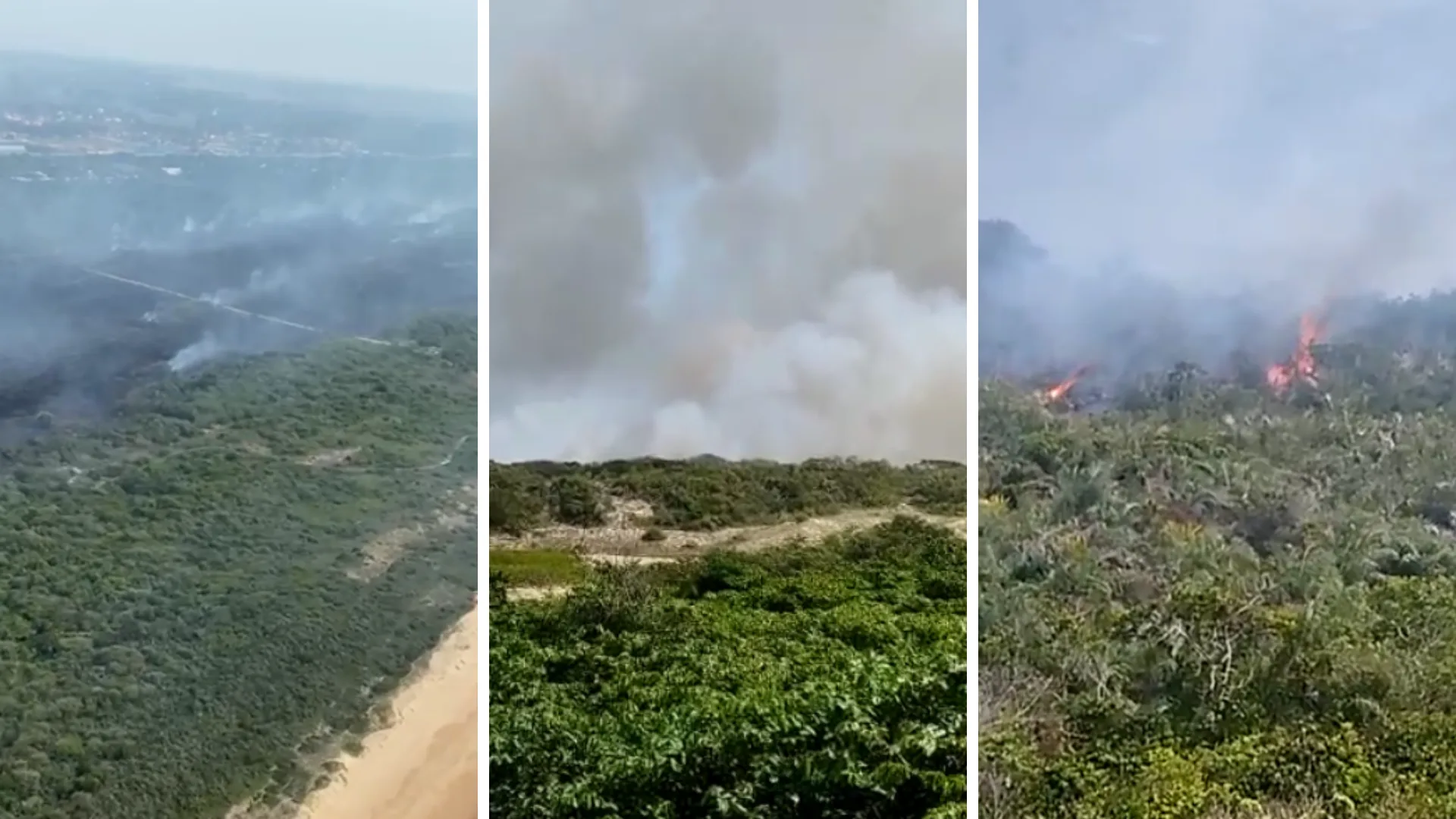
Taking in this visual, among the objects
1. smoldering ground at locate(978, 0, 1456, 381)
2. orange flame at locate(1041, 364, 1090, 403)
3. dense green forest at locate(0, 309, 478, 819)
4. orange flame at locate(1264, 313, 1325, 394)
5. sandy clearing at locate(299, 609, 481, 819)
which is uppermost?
smoldering ground at locate(978, 0, 1456, 381)

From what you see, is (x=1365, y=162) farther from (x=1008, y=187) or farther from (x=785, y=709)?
(x=785, y=709)

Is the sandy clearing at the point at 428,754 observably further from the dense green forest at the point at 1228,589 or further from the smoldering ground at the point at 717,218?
the dense green forest at the point at 1228,589

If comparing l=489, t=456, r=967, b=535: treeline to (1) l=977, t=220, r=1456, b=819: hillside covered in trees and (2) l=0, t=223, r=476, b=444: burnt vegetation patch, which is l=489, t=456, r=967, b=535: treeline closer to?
(1) l=977, t=220, r=1456, b=819: hillside covered in trees

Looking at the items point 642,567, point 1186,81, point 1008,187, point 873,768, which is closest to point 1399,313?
point 1186,81

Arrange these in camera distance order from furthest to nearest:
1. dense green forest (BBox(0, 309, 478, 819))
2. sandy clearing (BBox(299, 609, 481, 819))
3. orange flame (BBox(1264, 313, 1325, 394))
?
1. orange flame (BBox(1264, 313, 1325, 394))
2. sandy clearing (BBox(299, 609, 481, 819))
3. dense green forest (BBox(0, 309, 478, 819))

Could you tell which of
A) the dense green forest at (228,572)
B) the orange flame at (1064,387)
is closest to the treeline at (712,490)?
the dense green forest at (228,572)

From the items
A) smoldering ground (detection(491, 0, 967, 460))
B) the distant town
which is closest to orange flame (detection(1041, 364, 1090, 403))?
smoldering ground (detection(491, 0, 967, 460))
